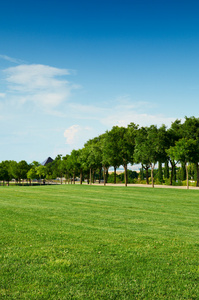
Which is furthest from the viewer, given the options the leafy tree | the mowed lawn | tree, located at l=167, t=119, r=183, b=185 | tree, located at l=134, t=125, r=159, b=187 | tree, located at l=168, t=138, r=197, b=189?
the leafy tree

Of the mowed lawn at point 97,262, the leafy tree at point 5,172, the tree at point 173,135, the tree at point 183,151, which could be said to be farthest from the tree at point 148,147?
the leafy tree at point 5,172

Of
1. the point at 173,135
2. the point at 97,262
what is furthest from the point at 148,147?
the point at 97,262

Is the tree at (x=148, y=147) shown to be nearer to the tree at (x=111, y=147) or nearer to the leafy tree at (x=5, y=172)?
the tree at (x=111, y=147)

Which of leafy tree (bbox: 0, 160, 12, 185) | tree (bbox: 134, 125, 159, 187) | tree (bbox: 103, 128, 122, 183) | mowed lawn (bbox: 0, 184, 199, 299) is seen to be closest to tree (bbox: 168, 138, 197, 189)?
tree (bbox: 134, 125, 159, 187)

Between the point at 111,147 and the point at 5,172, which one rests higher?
the point at 111,147

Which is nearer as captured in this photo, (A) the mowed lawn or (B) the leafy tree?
(A) the mowed lawn

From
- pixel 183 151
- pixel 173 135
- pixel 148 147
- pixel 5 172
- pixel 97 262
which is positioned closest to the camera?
pixel 97 262

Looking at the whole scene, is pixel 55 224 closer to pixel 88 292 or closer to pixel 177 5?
pixel 88 292

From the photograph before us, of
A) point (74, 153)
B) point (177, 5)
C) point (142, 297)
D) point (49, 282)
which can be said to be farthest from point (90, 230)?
point (74, 153)

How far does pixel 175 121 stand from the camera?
2036 inches

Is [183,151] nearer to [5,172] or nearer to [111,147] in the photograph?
[111,147]

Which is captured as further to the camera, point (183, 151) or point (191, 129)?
point (191, 129)

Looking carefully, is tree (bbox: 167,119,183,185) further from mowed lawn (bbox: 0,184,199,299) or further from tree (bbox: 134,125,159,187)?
mowed lawn (bbox: 0,184,199,299)

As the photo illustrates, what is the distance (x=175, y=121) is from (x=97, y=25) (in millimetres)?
30793
